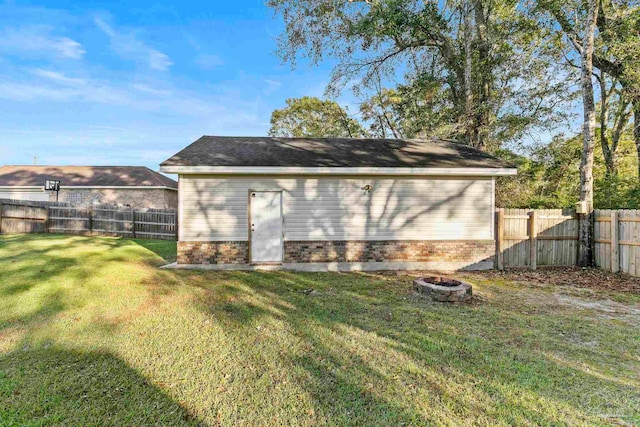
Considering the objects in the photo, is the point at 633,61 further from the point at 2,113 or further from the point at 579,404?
the point at 2,113

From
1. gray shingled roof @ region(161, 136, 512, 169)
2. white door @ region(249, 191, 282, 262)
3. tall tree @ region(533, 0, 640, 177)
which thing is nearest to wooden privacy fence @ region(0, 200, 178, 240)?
gray shingled roof @ region(161, 136, 512, 169)

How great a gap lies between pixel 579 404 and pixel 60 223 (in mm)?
18304

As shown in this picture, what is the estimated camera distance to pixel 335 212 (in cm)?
813

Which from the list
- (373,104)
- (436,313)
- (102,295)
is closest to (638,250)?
(436,313)

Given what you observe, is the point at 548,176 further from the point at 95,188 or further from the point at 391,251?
the point at 95,188

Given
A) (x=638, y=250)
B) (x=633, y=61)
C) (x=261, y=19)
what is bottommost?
(x=638, y=250)

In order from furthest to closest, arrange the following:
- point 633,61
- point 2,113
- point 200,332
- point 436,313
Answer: point 2,113, point 633,61, point 436,313, point 200,332

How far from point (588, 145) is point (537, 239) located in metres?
3.18

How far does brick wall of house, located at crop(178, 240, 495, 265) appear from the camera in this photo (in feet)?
25.8

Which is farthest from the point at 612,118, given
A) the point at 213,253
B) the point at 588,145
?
the point at 213,253

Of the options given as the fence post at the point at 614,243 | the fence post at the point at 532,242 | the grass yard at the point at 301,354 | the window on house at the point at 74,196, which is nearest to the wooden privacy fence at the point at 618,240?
the fence post at the point at 614,243

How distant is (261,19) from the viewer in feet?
45.4

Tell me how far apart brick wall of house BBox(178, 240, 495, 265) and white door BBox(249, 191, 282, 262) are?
0.85ft

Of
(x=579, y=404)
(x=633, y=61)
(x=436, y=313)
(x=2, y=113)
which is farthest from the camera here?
(x=2, y=113)
